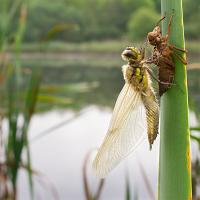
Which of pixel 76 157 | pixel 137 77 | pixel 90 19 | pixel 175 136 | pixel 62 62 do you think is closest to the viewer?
pixel 175 136

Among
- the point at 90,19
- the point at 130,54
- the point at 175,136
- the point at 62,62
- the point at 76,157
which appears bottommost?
the point at 175,136

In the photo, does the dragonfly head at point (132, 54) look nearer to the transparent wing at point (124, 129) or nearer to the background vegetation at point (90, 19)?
the transparent wing at point (124, 129)

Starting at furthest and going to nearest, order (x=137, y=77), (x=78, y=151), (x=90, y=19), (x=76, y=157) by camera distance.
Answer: (x=90, y=19) → (x=78, y=151) → (x=76, y=157) → (x=137, y=77)

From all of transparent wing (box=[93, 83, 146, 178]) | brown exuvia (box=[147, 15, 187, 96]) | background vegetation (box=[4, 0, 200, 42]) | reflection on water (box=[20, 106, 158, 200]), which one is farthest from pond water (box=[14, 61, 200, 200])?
brown exuvia (box=[147, 15, 187, 96])

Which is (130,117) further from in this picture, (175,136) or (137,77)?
(175,136)

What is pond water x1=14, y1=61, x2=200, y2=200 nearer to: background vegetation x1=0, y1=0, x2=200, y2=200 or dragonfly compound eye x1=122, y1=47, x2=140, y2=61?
background vegetation x1=0, y1=0, x2=200, y2=200

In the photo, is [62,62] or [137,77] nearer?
[137,77]

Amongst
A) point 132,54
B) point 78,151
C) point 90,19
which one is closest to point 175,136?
point 132,54

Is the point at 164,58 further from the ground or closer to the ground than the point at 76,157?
closer to the ground
